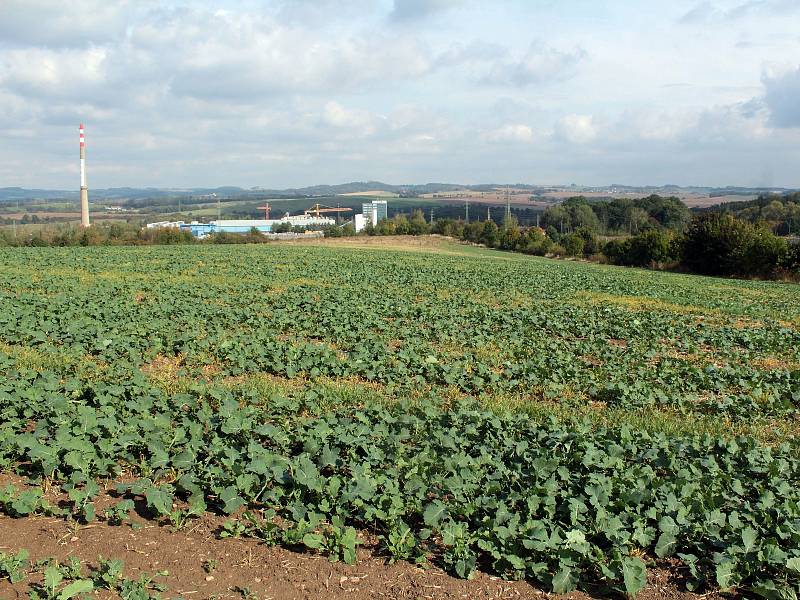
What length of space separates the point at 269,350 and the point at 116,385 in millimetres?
3247

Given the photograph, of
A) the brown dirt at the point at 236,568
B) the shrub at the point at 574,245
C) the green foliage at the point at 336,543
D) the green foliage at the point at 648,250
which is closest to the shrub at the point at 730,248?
the green foliage at the point at 648,250

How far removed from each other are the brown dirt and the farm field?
0.02 meters

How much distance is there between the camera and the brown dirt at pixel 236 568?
14.6ft

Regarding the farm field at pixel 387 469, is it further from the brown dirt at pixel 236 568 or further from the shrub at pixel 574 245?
the shrub at pixel 574 245

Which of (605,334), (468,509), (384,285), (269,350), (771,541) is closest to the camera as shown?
(771,541)

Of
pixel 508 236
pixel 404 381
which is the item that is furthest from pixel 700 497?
pixel 508 236

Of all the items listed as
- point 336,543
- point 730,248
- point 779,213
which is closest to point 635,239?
point 730,248

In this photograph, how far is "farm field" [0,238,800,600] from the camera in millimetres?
4645

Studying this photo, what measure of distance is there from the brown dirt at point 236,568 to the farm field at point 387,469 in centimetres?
2

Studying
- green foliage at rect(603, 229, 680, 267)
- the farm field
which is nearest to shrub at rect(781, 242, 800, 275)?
green foliage at rect(603, 229, 680, 267)

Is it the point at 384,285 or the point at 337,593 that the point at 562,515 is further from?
the point at 384,285

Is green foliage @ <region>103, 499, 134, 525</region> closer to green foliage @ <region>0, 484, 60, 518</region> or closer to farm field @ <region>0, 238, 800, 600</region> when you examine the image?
farm field @ <region>0, 238, 800, 600</region>

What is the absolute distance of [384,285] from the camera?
26.0 m

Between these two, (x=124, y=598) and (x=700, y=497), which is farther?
(x=700, y=497)
